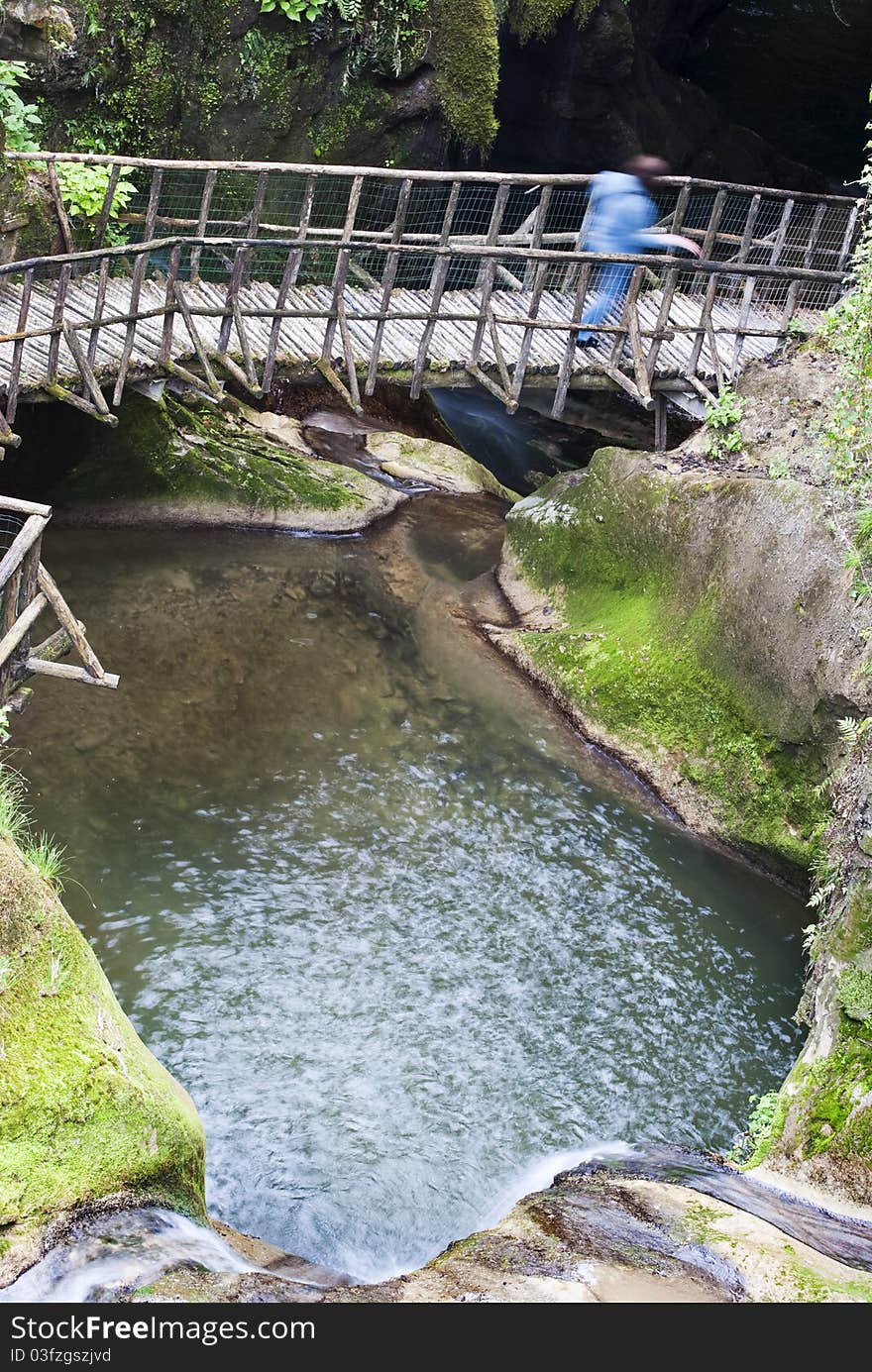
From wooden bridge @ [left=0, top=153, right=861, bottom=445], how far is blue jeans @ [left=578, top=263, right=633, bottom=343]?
142 mm

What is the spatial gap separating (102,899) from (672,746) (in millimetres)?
5489

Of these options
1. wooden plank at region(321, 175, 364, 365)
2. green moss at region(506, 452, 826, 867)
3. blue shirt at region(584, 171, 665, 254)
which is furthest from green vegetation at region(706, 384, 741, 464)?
wooden plank at region(321, 175, 364, 365)

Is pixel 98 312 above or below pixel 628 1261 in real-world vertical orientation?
above

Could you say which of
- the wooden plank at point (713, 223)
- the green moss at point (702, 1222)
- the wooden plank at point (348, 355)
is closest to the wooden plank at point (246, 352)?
the wooden plank at point (348, 355)

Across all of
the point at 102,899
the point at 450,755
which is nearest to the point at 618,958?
the point at 450,755

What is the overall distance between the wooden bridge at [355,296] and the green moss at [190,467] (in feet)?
5.47

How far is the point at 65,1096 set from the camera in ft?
17.5

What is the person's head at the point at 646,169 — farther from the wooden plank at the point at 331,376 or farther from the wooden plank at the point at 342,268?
the wooden plank at the point at 331,376

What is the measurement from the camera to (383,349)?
12969mm

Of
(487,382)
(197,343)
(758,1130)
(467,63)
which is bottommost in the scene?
(758,1130)

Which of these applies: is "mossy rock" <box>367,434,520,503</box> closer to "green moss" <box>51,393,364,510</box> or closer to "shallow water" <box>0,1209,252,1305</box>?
"green moss" <box>51,393,364,510</box>

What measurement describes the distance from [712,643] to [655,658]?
2.07 feet

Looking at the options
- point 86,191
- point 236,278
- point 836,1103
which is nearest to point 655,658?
point 236,278

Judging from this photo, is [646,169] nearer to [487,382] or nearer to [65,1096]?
[487,382]
